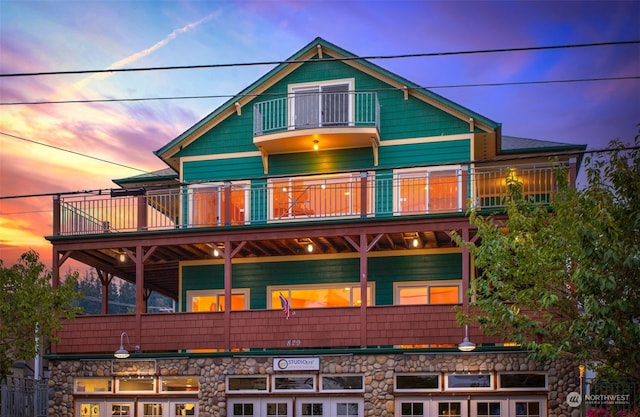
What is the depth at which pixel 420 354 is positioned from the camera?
76.1 ft

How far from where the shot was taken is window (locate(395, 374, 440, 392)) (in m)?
23.3

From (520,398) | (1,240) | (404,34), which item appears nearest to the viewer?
(520,398)

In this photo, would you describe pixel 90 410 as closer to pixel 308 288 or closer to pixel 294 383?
pixel 294 383

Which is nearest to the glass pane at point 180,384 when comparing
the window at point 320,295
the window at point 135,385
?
the window at point 135,385

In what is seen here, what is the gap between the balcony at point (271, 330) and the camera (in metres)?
23.4

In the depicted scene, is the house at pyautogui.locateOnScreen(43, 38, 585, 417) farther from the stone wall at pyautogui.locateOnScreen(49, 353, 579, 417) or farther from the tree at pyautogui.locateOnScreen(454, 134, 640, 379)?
the tree at pyautogui.locateOnScreen(454, 134, 640, 379)

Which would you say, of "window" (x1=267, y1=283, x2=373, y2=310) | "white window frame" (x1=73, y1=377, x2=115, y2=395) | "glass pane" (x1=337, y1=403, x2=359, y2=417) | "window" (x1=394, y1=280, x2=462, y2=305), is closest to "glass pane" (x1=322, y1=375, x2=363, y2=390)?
"glass pane" (x1=337, y1=403, x2=359, y2=417)

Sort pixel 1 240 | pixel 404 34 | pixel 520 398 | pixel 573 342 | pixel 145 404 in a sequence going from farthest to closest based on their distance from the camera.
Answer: pixel 1 240
pixel 404 34
pixel 145 404
pixel 520 398
pixel 573 342

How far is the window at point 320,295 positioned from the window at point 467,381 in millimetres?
4390

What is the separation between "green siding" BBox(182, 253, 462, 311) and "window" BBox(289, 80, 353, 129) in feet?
14.6

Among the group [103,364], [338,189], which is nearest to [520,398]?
[338,189]

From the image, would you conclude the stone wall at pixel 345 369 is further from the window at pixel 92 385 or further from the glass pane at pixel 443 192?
the glass pane at pixel 443 192

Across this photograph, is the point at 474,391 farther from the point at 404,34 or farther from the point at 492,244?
the point at 404,34

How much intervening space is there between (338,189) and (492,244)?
9.34 metres
